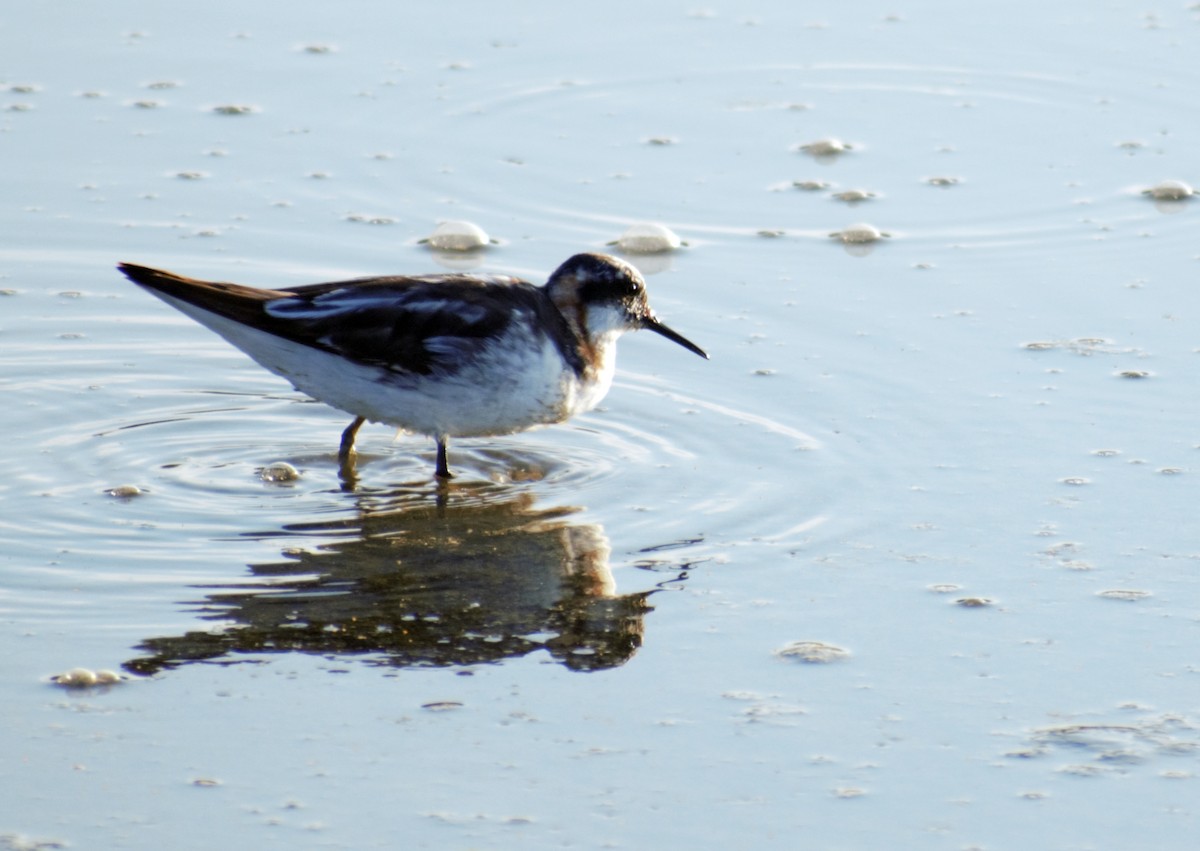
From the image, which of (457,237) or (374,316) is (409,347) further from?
(457,237)

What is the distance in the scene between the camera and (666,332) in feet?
26.5

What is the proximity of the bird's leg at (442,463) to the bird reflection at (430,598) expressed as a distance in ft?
1.41

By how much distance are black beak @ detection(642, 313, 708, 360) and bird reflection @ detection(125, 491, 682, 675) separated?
4.09ft

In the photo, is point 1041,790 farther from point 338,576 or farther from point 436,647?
point 338,576

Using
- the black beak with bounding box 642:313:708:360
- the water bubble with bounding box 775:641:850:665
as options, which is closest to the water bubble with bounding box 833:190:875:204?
the black beak with bounding box 642:313:708:360

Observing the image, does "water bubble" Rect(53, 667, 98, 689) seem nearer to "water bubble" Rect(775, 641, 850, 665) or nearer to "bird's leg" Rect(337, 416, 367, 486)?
"water bubble" Rect(775, 641, 850, 665)

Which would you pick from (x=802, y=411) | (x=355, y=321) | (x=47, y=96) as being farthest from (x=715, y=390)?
(x=47, y=96)

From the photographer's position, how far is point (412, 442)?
8227 mm

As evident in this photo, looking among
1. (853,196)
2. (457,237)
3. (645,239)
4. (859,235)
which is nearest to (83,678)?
(457,237)

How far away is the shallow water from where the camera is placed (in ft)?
16.6

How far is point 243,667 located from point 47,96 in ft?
21.9

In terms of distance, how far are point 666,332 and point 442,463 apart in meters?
1.21

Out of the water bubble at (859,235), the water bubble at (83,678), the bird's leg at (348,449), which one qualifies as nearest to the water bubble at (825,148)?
the water bubble at (859,235)

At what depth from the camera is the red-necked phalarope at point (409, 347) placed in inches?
289
